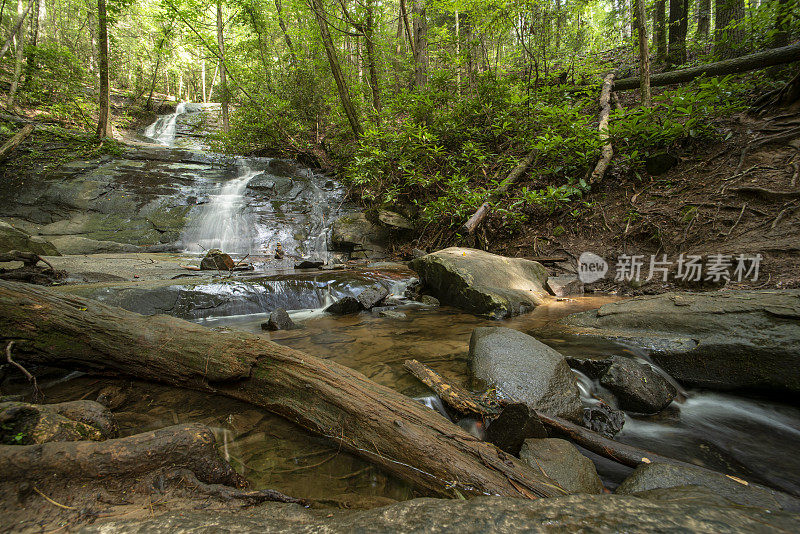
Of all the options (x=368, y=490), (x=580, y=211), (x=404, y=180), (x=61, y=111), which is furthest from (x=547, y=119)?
(x=61, y=111)

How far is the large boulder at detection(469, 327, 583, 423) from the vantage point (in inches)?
92.1

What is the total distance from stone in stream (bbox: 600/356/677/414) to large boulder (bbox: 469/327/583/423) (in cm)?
31

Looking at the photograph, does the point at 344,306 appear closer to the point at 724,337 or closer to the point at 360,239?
the point at 724,337

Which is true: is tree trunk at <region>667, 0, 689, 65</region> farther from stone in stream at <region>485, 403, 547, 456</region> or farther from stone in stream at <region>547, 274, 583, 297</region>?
stone in stream at <region>485, 403, 547, 456</region>

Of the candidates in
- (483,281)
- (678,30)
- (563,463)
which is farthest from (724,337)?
(678,30)

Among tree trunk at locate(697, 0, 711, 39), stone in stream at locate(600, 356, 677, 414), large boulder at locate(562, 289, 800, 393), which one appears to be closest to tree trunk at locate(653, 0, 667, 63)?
tree trunk at locate(697, 0, 711, 39)

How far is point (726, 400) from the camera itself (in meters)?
2.57

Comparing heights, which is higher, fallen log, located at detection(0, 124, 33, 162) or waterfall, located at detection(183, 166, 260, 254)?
fallen log, located at detection(0, 124, 33, 162)

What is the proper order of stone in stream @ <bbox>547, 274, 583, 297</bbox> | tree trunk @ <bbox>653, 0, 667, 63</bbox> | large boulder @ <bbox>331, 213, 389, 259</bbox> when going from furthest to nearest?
tree trunk @ <bbox>653, 0, 667, 63</bbox> < large boulder @ <bbox>331, 213, 389, 259</bbox> < stone in stream @ <bbox>547, 274, 583, 297</bbox>

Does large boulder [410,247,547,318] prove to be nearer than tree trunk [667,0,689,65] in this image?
Yes

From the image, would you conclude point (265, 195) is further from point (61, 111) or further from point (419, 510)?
point (419, 510)

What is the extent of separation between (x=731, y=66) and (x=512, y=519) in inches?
452

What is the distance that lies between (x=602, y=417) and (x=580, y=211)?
5.76 meters

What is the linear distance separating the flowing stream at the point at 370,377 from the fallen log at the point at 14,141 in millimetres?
11038
